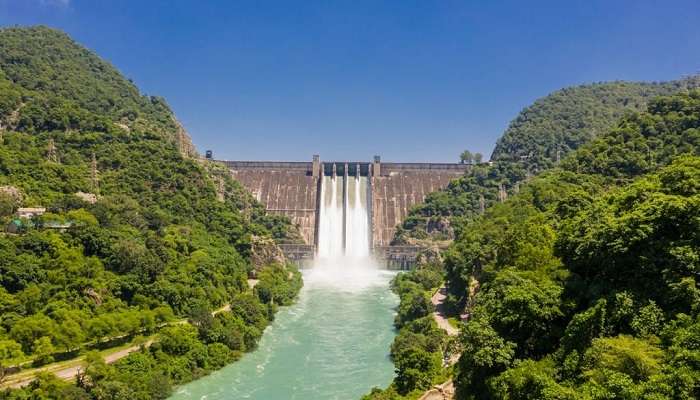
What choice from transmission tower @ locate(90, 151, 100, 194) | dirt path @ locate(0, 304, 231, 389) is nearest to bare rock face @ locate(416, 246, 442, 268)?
transmission tower @ locate(90, 151, 100, 194)

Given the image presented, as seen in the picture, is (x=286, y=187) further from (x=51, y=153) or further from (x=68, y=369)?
(x=68, y=369)

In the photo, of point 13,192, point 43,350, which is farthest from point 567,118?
point 43,350

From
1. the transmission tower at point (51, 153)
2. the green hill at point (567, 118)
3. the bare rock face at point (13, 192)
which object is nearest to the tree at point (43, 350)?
the bare rock face at point (13, 192)

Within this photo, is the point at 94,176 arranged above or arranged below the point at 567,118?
below

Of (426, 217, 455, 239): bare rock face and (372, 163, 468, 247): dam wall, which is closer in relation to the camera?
(426, 217, 455, 239): bare rock face

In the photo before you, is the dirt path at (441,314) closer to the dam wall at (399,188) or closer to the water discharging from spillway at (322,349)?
the water discharging from spillway at (322,349)

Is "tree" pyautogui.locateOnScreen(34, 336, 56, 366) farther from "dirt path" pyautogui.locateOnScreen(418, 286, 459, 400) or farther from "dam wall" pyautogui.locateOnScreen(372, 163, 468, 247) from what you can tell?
"dam wall" pyautogui.locateOnScreen(372, 163, 468, 247)
